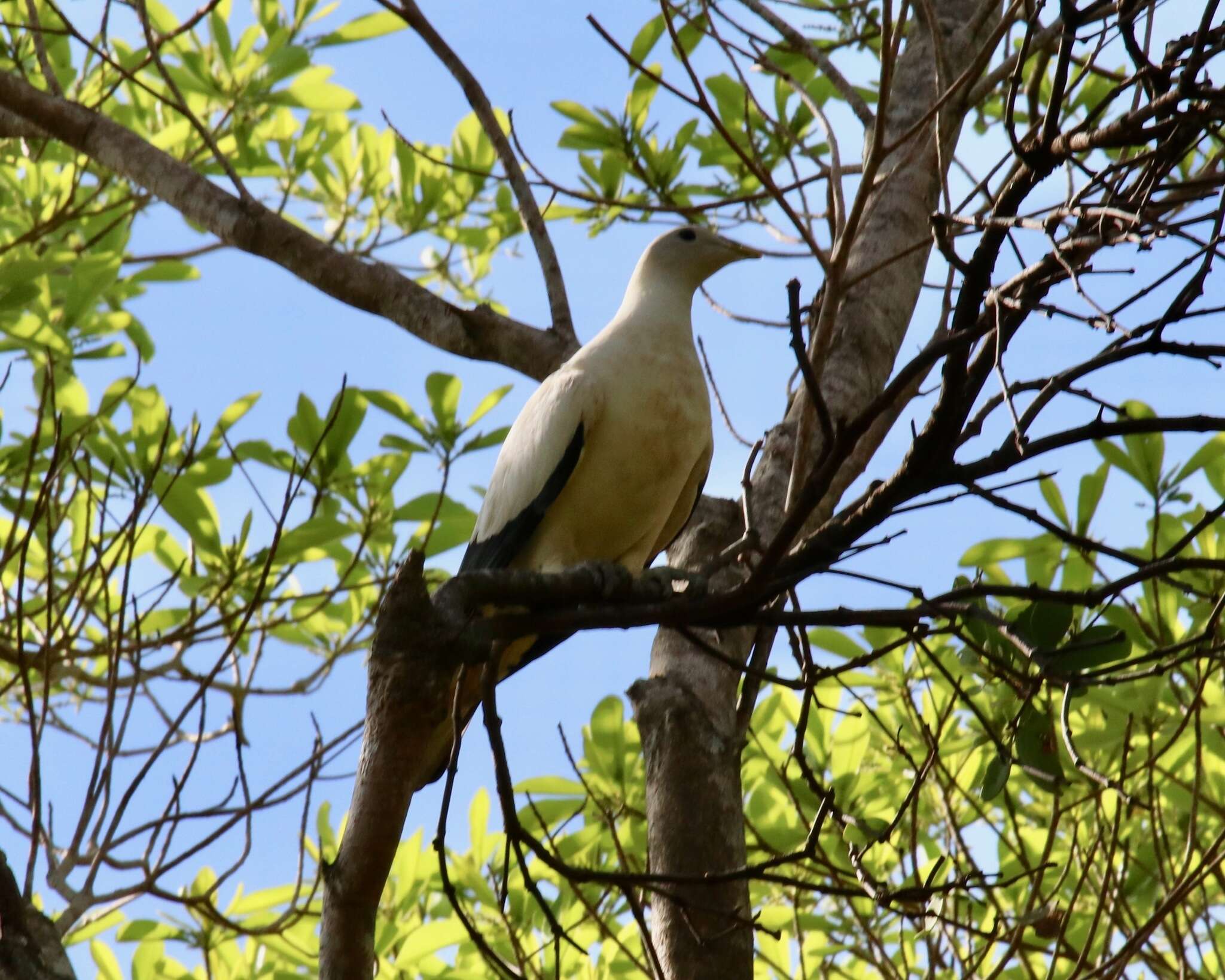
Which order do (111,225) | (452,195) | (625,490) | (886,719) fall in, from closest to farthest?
(625,490) < (111,225) < (886,719) < (452,195)

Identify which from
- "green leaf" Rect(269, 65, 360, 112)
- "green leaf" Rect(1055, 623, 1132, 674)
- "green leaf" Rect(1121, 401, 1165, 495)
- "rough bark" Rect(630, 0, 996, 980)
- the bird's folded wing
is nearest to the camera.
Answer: "green leaf" Rect(1055, 623, 1132, 674)

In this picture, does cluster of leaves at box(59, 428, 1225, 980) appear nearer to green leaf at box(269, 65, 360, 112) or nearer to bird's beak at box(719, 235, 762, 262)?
bird's beak at box(719, 235, 762, 262)

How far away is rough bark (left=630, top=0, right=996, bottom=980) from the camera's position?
250 cm

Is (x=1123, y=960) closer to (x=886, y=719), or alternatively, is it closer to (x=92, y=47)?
(x=886, y=719)

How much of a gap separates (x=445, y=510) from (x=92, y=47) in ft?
5.22

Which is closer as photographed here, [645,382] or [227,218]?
[645,382]

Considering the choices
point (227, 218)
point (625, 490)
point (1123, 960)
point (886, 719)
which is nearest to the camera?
point (1123, 960)

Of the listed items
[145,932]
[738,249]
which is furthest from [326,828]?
[738,249]

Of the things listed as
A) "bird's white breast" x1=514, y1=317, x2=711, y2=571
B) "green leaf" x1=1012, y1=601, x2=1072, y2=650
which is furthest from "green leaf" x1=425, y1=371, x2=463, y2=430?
"green leaf" x1=1012, y1=601, x2=1072, y2=650

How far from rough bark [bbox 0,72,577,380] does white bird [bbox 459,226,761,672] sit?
0.24 m

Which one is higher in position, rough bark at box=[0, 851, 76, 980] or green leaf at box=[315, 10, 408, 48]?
green leaf at box=[315, 10, 408, 48]

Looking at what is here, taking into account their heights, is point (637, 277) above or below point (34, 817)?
above

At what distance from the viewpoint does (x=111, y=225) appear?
377 centimetres

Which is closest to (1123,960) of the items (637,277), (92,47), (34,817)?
(34,817)
